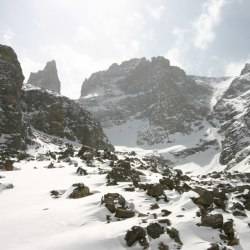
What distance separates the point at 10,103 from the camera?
229 ft

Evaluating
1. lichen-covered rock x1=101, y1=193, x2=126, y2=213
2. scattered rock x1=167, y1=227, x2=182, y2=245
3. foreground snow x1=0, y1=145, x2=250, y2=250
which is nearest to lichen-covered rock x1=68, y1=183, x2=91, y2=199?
foreground snow x1=0, y1=145, x2=250, y2=250

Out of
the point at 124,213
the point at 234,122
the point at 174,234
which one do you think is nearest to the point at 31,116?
the point at 124,213

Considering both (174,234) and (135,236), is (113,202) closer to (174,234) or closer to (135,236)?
(135,236)

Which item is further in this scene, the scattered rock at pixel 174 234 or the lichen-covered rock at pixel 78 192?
the lichen-covered rock at pixel 78 192

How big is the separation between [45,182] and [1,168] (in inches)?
397

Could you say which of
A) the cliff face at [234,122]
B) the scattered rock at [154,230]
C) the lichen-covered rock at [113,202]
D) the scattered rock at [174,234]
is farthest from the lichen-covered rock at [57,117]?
the scattered rock at [174,234]

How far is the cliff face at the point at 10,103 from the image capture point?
201 feet

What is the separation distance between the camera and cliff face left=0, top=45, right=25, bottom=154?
61.2m

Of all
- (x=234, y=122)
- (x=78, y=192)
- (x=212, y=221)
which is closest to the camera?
(x=212, y=221)

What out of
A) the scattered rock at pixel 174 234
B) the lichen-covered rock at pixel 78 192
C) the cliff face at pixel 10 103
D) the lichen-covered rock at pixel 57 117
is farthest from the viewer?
the lichen-covered rock at pixel 57 117

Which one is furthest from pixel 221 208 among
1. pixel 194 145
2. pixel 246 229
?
pixel 194 145

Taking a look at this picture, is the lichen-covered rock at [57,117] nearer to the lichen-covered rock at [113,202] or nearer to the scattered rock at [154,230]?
the lichen-covered rock at [113,202]

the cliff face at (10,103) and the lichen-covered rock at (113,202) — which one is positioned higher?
the cliff face at (10,103)

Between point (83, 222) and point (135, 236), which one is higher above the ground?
point (83, 222)
